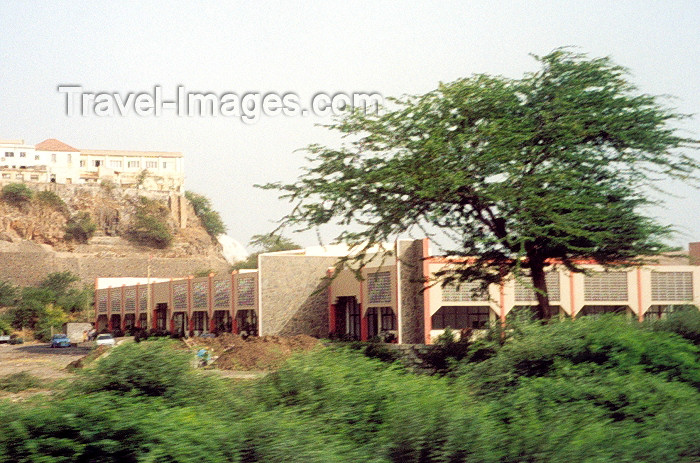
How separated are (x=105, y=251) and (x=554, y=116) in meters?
124

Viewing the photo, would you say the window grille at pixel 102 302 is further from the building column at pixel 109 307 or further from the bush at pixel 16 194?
the bush at pixel 16 194

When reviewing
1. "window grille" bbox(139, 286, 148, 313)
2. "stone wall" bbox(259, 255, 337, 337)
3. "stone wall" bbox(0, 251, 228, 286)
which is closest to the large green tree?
"stone wall" bbox(259, 255, 337, 337)

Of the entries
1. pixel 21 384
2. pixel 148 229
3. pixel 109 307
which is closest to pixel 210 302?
pixel 109 307

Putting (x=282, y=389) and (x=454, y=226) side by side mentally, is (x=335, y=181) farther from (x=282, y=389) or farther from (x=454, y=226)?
(x=282, y=389)

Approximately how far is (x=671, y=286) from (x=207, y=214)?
4738 inches

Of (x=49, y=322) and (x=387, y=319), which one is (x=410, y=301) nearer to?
(x=387, y=319)

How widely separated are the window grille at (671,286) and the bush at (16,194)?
4374 inches

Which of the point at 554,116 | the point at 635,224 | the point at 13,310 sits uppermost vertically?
the point at 554,116

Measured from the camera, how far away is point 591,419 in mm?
10453

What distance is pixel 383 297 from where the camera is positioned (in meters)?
48.1

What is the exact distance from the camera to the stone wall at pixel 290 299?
56.3m

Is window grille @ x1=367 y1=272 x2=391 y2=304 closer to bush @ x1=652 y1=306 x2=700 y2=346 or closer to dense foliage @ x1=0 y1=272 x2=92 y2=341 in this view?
bush @ x1=652 y1=306 x2=700 y2=346

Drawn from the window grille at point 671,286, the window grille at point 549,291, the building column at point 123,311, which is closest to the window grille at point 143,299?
the building column at point 123,311

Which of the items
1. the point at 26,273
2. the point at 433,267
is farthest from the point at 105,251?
the point at 433,267
